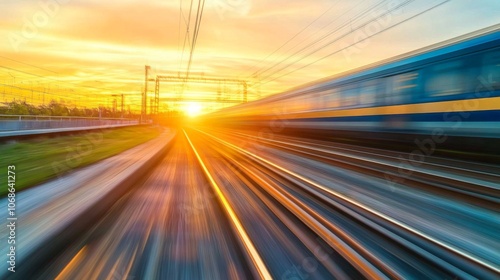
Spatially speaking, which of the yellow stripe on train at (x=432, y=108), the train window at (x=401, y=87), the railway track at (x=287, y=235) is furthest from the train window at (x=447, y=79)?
the railway track at (x=287, y=235)

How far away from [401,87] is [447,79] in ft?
8.80

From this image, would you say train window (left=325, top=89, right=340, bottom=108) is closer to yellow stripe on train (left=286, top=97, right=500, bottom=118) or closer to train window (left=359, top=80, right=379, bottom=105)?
yellow stripe on train (left=286, top=97, right=500, bottom=118)

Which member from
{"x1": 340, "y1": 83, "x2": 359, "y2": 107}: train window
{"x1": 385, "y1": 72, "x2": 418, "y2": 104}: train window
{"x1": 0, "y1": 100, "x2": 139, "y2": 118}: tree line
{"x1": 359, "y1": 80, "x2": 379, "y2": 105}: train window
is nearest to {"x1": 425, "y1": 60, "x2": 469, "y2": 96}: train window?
{"x1": 385, "y1": 72, "x2": 418, "y2": 104}: train window

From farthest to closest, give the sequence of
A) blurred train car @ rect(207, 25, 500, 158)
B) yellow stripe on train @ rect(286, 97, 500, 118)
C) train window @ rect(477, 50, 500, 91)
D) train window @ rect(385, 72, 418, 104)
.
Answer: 1. train window @ rect(385, 72, 418, 104)
2. blurred train car @ rect(207, 25, 500, 158)
3. yellow stripe on train @ rect(286, 97, 500, 118)
4. train window @ rect(477, 50, 500, 91)

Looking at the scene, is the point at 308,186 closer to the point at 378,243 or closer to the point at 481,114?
the point at 378,243

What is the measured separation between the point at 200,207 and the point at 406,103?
11.1m

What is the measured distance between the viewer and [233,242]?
14.9 ft

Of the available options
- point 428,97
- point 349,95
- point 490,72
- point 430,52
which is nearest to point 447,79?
point 428,97

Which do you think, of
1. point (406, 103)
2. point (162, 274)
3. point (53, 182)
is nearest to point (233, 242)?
point (162, 274)

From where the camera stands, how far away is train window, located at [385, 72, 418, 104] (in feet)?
46.4

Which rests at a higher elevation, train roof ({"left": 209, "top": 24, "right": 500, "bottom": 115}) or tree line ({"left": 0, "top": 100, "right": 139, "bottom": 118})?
train roof ({"left": 209, "top": 24, "right": 500, "bottom": 115})

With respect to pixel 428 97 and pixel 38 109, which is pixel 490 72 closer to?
pixel 428 97

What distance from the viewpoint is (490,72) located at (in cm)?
1051

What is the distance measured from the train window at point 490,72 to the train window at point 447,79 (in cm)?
66
